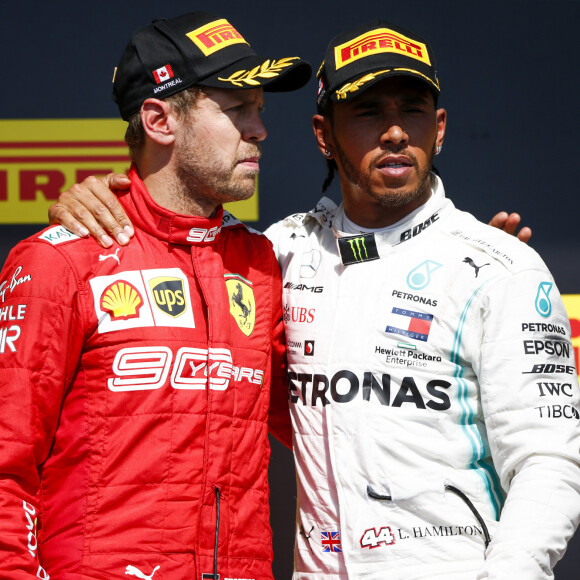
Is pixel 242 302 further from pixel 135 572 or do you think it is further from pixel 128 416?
pixel 135 572

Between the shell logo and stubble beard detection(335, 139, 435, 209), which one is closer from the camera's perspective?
the shell logo

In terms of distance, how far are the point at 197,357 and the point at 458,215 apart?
1.97ft

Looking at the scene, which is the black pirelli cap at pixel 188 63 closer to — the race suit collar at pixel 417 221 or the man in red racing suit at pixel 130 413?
the man in red racing suit at pixel 130 413

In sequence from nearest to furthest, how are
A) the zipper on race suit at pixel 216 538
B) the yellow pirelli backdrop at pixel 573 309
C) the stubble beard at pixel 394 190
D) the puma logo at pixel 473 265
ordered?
the zipper on race suit at pixel 216 538 → the puma logo at pixel 473 265 → the stubble beard at pixel 394 190 → the yellow pirelli backdrop at pixel 573 309

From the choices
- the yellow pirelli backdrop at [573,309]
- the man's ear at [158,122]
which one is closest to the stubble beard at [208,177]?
the man's ear at [158,122]

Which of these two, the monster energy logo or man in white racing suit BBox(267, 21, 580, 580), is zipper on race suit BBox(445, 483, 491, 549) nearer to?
man in white racing suit BBox(267, 21, 580, 580)

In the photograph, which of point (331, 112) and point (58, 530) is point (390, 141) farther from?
point (58, 530)

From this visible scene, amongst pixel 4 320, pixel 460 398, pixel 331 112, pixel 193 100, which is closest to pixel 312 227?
pixel 331 112

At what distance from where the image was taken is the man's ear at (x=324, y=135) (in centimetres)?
184

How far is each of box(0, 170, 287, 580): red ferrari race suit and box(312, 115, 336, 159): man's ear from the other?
1.34 ft

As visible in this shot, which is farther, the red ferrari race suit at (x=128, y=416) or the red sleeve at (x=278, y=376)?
the red sleeve at (x=278, y=376)

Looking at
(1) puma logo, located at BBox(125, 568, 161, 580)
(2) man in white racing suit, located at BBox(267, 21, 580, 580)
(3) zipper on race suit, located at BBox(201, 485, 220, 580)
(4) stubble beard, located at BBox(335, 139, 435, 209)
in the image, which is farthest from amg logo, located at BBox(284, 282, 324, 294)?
(1) puma logo, located at BBox(125, 568, 161, 580)

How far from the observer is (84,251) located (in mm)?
1504

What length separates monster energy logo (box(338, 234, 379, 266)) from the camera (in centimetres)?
169
